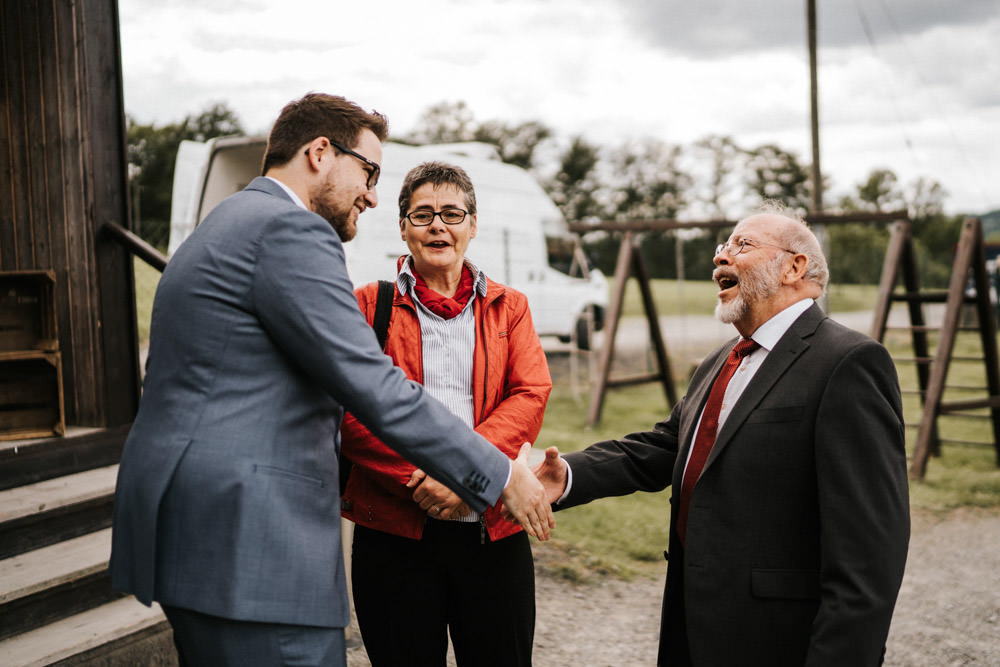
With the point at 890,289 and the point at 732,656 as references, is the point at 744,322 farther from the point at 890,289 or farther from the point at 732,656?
the point at 890,289

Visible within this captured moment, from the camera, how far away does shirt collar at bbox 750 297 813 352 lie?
215 centimetres

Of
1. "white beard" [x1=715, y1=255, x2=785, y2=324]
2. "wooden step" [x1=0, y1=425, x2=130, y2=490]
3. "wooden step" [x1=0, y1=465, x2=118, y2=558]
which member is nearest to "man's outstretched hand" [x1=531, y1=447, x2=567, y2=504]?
"white beard" [x1=715, y1=255, x2=785, y2=324]

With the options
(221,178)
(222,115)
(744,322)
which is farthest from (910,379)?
(222,115)

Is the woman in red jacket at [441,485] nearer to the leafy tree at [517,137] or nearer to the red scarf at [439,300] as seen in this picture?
the red scarf at [439,300]

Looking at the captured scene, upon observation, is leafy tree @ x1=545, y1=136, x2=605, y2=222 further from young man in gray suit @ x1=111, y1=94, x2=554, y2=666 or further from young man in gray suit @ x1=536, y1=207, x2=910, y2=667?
young man in gray suit @ x1=111, y1=94, x2=554, y2=666

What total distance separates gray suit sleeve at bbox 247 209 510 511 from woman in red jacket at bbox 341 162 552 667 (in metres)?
0.36

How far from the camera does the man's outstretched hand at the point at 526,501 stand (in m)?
2.24

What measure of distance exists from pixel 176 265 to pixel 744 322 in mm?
1465

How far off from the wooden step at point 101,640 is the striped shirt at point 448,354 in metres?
1.93

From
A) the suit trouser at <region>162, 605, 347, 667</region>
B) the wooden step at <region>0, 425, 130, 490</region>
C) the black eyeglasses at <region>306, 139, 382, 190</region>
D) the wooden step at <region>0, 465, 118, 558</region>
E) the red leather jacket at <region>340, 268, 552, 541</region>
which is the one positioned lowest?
the wooden step at <region>0, 465, 118, 558</region>

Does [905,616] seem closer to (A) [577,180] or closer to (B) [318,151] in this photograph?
(B) [318,151]

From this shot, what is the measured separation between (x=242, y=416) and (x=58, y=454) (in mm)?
2981

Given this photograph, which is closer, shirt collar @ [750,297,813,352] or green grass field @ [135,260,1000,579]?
shirt collar @ [750,297,813,352]

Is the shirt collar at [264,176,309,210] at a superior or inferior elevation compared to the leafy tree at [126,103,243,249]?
inferior
